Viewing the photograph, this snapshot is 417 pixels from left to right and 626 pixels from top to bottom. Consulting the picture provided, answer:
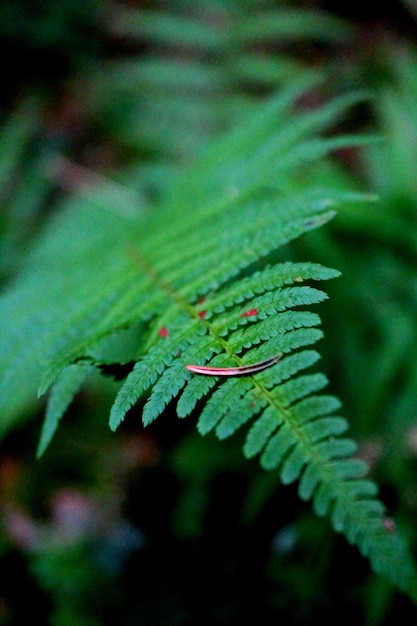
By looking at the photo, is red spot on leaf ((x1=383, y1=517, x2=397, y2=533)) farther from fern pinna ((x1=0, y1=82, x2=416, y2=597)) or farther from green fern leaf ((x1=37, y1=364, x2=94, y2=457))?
green fern leaf ((x1=37, y1=364, x2=94, y2=457))

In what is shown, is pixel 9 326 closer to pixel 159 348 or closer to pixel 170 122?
pixel 159 348

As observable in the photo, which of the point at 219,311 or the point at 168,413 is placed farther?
the point at 168,413

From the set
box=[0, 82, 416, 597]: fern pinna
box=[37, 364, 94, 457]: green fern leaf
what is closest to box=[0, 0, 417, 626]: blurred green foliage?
box=[0, 82, 416, 597]: fern pinna

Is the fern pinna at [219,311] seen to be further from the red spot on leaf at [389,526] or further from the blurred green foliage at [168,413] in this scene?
the blurred green foliage at [168,413]

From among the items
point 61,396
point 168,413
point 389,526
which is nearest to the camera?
point 389,526

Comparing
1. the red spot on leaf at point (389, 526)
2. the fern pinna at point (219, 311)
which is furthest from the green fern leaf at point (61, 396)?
the red spot on leaf at point (389, 526)

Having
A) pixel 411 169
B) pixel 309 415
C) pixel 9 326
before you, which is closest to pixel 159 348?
pixel 309 415

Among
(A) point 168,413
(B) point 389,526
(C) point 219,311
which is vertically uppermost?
(A) point 168,413

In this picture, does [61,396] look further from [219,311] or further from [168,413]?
[168,413]

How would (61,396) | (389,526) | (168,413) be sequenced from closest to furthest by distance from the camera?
(389,526) → (61,396) → (168,413)

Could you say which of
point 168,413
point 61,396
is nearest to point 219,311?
point 61,396
